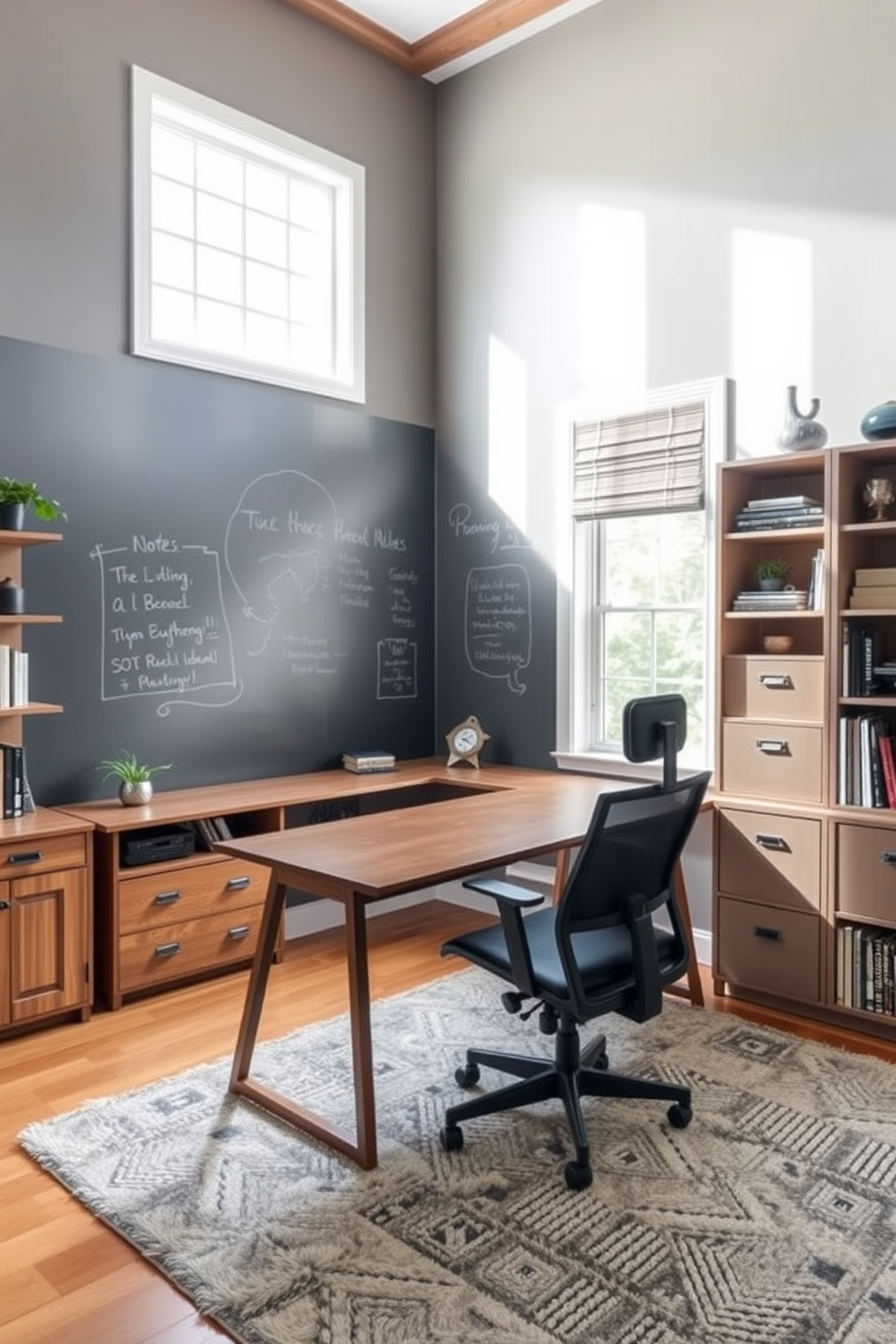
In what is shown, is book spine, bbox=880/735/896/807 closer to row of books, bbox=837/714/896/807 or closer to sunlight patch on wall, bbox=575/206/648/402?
row of books, bbox=837/714/896/807

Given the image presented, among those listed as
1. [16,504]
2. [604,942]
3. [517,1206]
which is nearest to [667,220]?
[16,504]

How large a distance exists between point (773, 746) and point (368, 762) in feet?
6.12

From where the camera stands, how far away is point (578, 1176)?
231cm

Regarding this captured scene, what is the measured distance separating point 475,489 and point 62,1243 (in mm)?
3664

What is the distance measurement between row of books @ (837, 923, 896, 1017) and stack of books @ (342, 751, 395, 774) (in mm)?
2111

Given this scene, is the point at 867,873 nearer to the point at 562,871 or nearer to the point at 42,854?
the point at 562,871

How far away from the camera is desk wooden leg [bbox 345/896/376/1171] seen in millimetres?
2410

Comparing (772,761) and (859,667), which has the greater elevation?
(859,667)

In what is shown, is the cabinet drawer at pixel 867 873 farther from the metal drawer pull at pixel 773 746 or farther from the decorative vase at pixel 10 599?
the decorative vase at pixel 10 599

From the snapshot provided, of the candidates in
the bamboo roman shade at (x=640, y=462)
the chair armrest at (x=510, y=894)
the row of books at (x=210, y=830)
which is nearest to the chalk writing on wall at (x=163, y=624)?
the row of books at (x=210, y=830)

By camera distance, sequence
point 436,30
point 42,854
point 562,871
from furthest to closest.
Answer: point 436,30 < point 562,871 < point 42,854

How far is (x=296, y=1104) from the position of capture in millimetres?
2652

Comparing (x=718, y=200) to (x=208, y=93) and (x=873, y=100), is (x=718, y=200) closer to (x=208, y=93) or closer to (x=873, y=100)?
(x=873, y=100)

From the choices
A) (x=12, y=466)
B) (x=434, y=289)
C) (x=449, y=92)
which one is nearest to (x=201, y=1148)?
(x=12, y=466)
